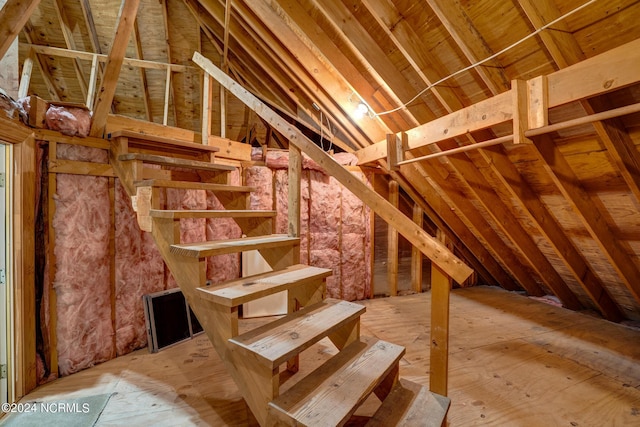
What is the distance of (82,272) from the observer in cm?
229

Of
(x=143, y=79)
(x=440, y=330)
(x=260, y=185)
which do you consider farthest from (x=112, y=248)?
(x=143, y=79)

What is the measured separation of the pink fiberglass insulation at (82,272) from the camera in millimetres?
2201

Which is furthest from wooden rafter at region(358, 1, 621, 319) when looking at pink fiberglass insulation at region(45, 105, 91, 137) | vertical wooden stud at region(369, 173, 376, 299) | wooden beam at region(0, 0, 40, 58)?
pink fiberglass insulation at region(45, 105, 91, 137)

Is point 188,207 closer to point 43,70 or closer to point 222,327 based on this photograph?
point 222,327

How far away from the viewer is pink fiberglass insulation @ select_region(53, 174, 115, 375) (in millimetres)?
2201

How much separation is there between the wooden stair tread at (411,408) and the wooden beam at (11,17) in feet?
8.90

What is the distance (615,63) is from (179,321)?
12.0ft

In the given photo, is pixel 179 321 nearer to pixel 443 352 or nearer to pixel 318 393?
pixel 318 393

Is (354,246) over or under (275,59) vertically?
under

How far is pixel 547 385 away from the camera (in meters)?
2.13

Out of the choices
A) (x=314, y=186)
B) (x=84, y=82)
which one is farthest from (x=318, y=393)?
(x=84, y=82)

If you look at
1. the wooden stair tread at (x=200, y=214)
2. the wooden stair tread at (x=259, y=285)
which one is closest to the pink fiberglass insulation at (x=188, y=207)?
the wooden stair tread at (x=200, y=214)

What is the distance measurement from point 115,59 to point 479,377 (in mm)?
3699

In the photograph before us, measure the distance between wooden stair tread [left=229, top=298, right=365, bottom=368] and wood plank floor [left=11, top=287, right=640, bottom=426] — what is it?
2.76ft
